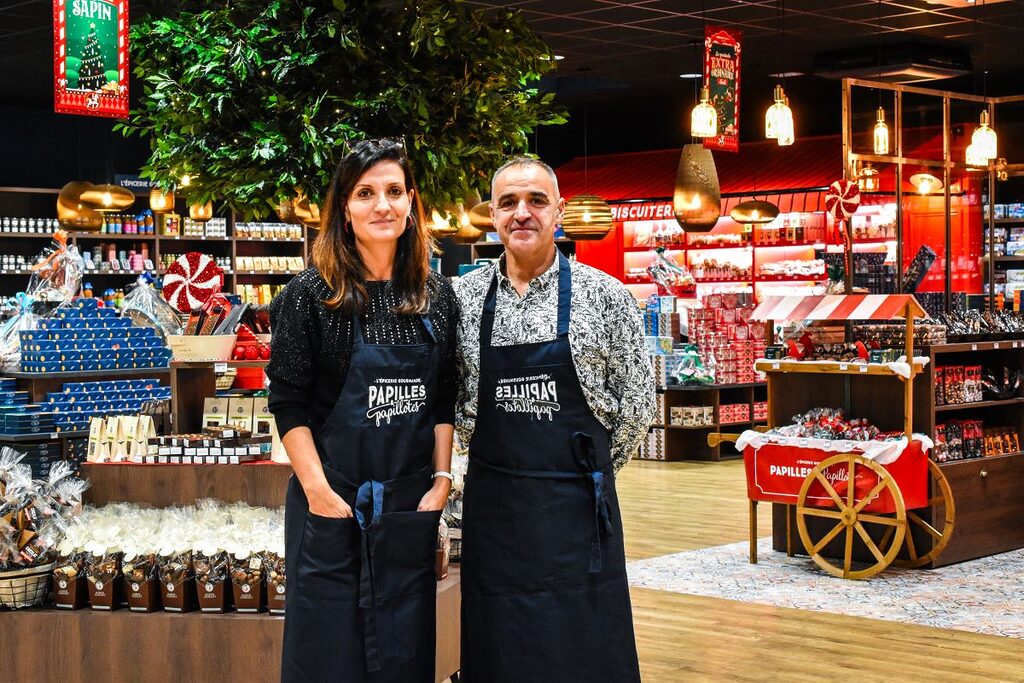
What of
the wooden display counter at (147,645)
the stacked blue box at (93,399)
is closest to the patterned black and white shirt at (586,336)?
the wooden display counter at (147,645)

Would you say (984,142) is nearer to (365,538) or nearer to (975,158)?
(975,158)

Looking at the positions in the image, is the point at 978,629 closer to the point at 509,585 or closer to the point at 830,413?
the point at 830,413

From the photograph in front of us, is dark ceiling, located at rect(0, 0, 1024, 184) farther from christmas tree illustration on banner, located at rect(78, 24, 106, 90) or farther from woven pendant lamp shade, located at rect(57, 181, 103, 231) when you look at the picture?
christmas tree illustration on banner, located at rect(78, 24, 106, 90)

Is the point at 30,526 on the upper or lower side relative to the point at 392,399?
lower

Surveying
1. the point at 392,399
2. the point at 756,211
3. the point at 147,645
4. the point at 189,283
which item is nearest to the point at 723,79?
the point at 756,211

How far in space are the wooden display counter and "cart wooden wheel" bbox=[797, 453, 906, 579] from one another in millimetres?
3291

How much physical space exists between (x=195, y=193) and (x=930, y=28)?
30.3 feet

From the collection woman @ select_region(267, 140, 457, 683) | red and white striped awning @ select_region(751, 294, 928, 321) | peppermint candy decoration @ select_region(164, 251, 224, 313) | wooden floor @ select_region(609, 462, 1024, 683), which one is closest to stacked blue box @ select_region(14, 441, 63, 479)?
peppermint candy decoration @ select_region(164, 251, 224, 313)

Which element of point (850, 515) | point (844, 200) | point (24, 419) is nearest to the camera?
point (850, 515)

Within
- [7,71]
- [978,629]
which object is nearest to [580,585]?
[978,629]

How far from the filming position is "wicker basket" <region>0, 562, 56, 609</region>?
13.1 feet

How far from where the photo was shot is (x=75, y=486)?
4.22m

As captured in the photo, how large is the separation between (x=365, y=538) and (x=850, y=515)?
14.5ft

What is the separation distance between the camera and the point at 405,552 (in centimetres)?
298
